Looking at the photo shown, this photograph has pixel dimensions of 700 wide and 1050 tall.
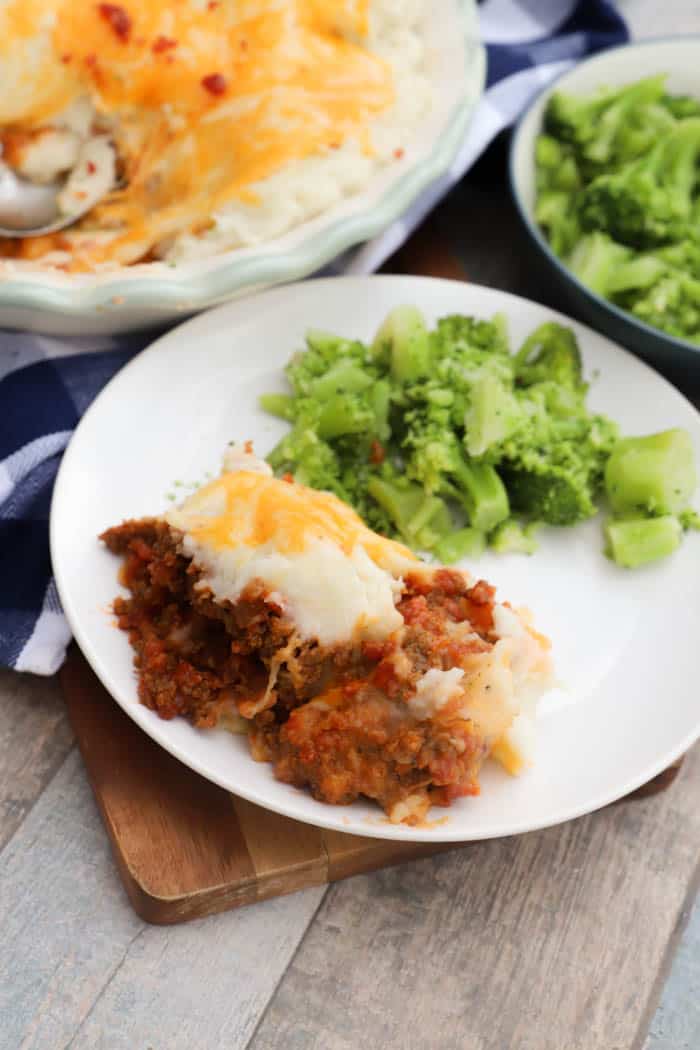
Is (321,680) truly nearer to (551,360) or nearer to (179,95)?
(551,360)

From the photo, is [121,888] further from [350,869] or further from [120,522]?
[120,522]

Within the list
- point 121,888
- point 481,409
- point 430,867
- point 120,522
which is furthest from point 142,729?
point 481,409

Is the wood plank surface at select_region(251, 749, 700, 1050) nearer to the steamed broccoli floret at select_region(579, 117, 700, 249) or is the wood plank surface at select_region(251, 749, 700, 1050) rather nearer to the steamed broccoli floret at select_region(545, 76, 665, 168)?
the steamed broccoli floret at select_region(579, 117, 700, 249)

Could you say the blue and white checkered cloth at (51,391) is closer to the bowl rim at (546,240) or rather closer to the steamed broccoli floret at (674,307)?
the bowl rim at (546,240)

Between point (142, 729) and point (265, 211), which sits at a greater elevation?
point (265, 211)

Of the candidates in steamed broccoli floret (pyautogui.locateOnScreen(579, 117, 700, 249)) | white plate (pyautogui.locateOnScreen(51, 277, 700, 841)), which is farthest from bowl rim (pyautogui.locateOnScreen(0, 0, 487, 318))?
steamed broccoli floret (pyautogui.locateOnScreen(579, 117, 700, 249))
